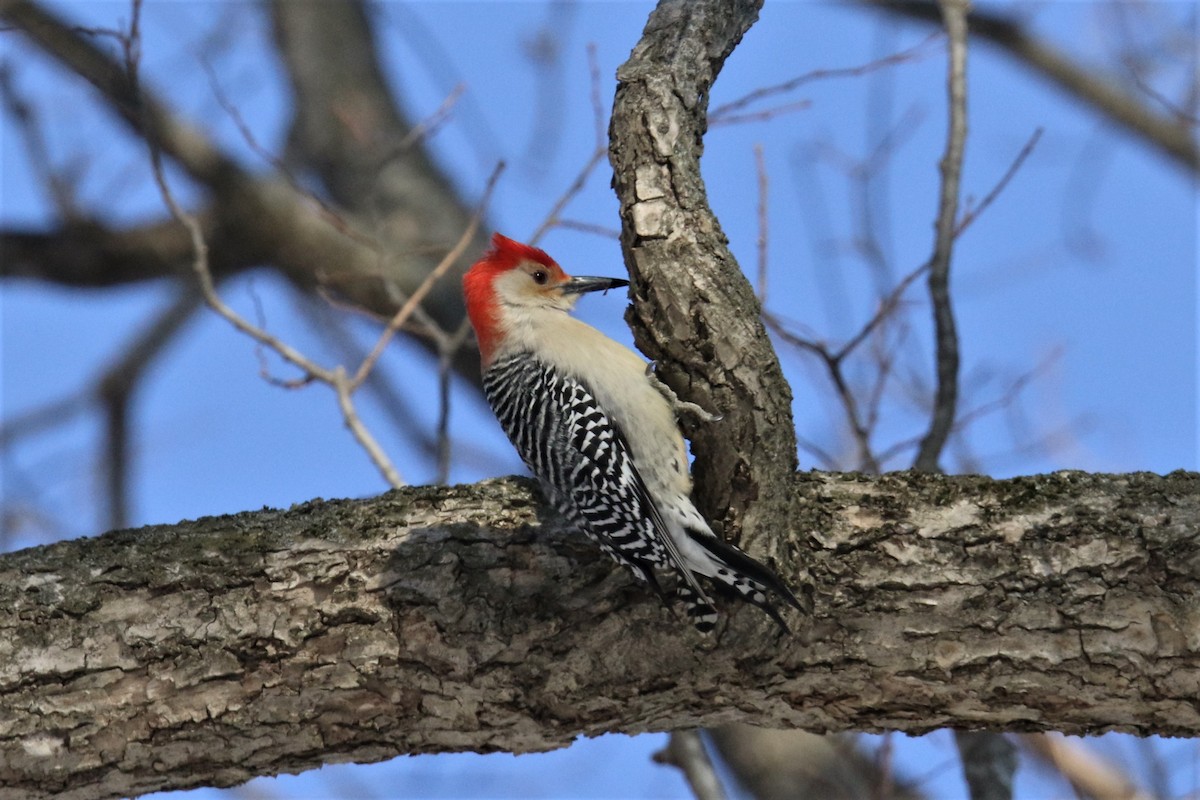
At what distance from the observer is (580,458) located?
4172mm

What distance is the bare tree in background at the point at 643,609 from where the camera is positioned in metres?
3.66

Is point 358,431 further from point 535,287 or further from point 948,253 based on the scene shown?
point 948,253

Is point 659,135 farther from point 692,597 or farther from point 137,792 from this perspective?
point 137,792

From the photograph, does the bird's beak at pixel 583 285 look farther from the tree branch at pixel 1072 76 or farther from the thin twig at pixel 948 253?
the tree branch at pixel 1072 76

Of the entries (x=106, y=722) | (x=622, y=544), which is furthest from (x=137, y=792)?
(x=622, y=544)

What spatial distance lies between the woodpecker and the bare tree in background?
0.52 feet

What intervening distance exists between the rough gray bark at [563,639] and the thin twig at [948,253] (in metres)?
1.19

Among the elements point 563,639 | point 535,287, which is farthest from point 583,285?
point 563,639

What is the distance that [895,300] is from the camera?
5430 millimetres

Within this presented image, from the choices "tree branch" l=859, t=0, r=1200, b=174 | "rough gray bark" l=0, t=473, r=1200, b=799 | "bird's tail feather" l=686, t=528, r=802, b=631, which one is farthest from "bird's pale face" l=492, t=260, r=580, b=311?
"tree branch" l=859, t=0, r=1200, b=174

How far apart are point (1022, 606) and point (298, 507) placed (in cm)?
232

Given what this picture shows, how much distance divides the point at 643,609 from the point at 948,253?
93.7 inches

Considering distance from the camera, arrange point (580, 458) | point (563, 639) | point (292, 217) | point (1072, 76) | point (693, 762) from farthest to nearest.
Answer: point (1072, 76)
point (292, 217)
point (693, 762)
point (580, 458)
point (563, 639)

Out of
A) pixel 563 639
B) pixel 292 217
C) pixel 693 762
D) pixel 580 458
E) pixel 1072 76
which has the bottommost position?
pixel 563 639
